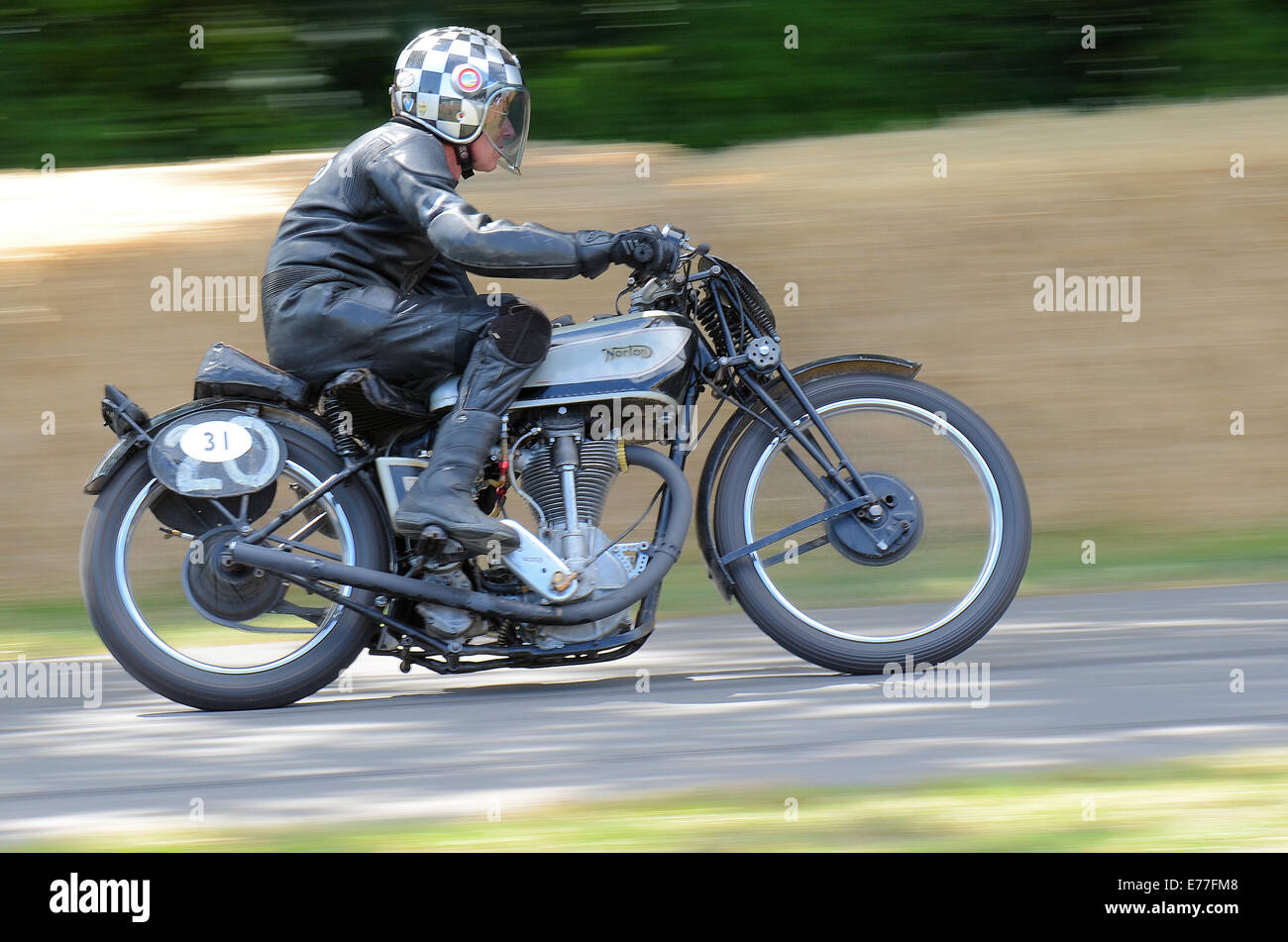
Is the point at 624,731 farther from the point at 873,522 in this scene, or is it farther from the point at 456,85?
the point at 456,85

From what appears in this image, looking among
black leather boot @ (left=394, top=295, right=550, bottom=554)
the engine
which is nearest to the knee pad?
black leather boot @ (left=394, top=295, right=550, bottom=554)

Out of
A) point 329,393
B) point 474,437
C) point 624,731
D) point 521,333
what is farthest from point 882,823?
point 329,393

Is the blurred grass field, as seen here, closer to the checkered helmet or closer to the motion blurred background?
the checkered helmet

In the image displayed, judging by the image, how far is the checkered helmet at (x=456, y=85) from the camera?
4914 mm

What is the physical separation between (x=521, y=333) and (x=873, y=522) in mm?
1162

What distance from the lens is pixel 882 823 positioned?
373 cm

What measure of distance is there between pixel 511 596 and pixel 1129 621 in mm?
2228

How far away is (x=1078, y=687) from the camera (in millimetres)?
4941

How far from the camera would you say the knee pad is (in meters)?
4.82

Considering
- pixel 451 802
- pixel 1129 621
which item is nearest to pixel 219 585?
pixel 451 802

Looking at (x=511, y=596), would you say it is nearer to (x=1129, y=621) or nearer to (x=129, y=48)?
(x=1129, y=621)

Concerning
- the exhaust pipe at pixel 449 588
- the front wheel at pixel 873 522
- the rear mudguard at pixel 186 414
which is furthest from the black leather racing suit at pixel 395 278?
the front wheel at pixel 873 522

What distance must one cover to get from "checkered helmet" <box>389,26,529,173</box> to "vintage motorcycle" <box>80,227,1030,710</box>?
63 centimetres

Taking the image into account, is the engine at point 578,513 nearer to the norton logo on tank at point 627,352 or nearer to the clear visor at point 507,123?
the norton logo on tank at point 627,352
